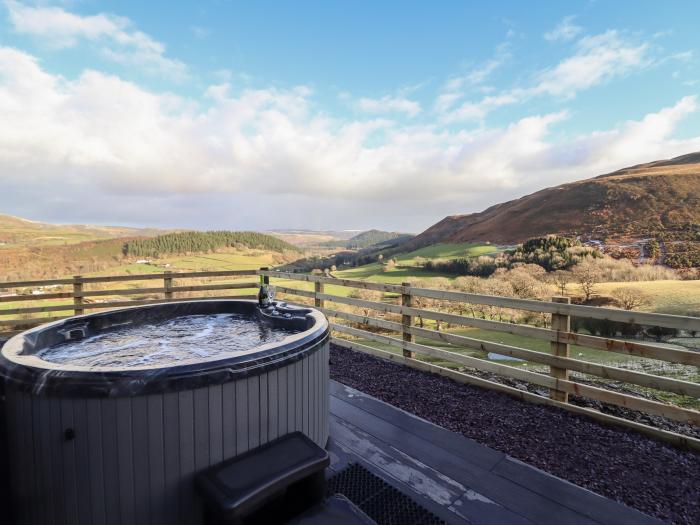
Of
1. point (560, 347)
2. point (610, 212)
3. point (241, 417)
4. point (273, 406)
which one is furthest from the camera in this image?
point (610, 212)

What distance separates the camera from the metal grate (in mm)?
1648

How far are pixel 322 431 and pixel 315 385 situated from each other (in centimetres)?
38

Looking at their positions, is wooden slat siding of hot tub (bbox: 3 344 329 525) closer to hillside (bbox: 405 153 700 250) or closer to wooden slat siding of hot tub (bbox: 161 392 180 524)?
wooden slat siding of hot tub (bbox: 161 392 180 524)

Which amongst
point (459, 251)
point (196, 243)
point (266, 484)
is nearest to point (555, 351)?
point (266, 484)

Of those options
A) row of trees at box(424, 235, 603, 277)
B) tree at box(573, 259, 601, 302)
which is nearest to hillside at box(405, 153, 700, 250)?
row of trees at box(424, 235, 603, 277)

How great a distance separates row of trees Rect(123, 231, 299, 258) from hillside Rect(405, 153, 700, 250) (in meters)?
16.0

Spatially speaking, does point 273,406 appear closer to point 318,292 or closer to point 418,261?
point 318,292

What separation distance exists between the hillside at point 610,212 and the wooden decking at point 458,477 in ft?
47.2

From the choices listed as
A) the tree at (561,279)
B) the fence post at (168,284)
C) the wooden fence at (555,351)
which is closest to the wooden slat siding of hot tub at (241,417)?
the wooden fence at (555,351)

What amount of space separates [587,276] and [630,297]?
305 cm

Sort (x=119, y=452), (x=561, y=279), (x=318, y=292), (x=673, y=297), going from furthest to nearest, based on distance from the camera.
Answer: (x=561, y=279) → (x=673, y=297) → (x=318, y=292) → (x=119, y=452)

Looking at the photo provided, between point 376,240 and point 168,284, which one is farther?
point 376,240

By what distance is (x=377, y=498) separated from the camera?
71.0 inches

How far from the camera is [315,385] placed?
2119mm
